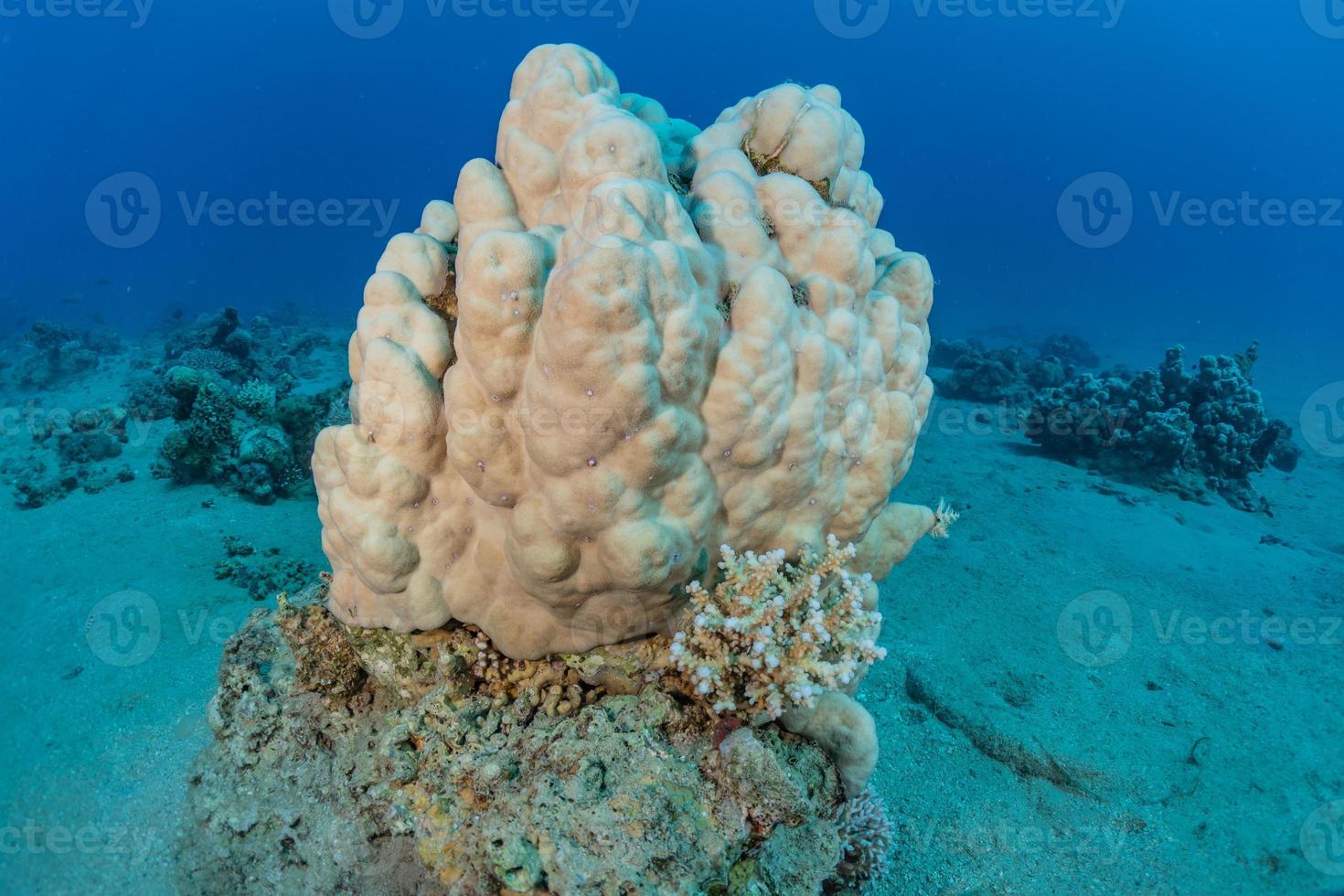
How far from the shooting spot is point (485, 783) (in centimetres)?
285

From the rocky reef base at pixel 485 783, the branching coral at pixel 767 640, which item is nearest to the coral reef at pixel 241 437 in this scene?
the rocky reef base at pixel 485 783

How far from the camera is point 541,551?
279cm

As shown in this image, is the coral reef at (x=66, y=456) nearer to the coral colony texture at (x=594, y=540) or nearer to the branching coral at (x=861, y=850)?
the coral colony texture at (x=594, y=540)

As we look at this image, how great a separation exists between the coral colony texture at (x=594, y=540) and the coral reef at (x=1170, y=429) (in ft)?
32.5

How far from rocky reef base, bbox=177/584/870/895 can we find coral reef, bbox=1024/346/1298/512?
10.5 metres

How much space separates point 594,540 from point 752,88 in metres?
168

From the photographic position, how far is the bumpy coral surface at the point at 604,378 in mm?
2584

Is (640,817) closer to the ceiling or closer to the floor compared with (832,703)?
closer to the floor

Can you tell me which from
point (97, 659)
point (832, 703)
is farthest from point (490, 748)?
point (97, 659)

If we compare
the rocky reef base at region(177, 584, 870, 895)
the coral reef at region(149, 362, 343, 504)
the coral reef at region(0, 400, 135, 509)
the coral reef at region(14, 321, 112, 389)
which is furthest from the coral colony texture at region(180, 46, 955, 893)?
the coral reef at region(14, 321, 112, 389)

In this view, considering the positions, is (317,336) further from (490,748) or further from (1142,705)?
(1142,705)

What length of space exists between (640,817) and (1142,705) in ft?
16.0

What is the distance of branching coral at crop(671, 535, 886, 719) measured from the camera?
9.19ft

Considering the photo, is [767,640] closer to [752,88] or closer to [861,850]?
[861,850]
